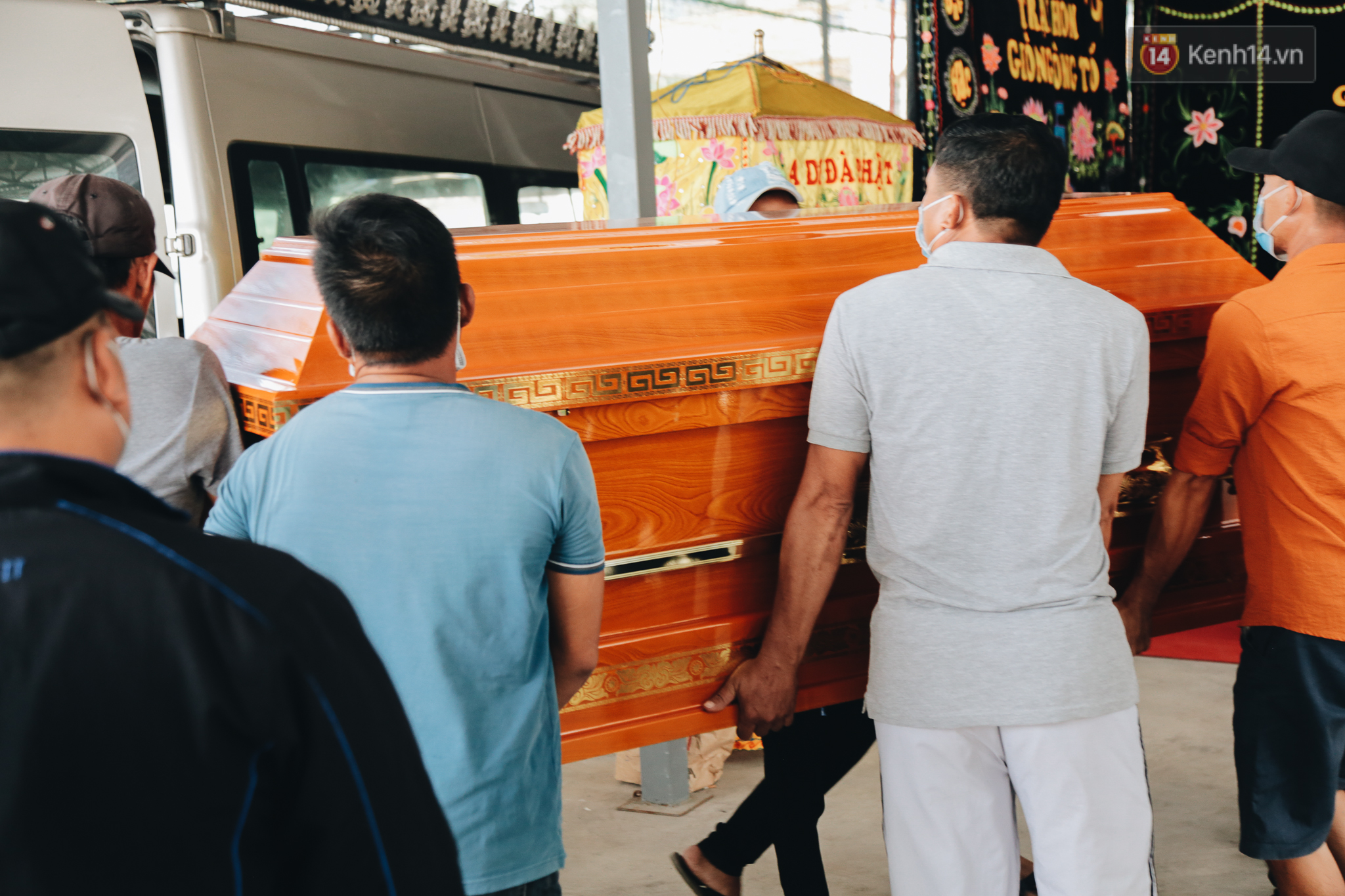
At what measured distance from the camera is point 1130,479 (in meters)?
2.29

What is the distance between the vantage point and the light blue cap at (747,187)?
3344 millimetres

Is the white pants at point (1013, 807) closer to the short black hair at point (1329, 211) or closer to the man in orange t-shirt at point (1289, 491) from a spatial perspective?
the man in orange t-shirt at point (1289, 491)

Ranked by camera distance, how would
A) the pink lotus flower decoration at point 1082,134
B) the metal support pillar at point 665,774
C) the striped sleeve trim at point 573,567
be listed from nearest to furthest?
the striped sleeve trim at point 573,567, the metal support pillar at point 665,774, the pink lotus flower decoration at point 1082,134

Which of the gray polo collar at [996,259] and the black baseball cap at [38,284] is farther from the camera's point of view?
the gray polo collar at [996,259]

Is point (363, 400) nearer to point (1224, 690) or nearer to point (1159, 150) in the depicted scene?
point (1224, 690)

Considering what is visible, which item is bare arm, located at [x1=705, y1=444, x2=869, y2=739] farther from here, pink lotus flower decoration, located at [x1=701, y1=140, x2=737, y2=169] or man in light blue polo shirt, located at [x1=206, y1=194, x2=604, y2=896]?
pink lotus flower decoration, located at [x1=701, y1=140, x2=737, y2=169]

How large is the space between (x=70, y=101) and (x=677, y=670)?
363 centimetres

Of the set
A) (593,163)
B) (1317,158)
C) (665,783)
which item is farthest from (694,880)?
(593,163)

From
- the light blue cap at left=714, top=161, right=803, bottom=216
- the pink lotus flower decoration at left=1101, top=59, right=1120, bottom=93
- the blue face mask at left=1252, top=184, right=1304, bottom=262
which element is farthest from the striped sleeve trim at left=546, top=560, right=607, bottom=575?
the pink lotus flower decoration at left=1101, top=59, right=1120, bottom=93

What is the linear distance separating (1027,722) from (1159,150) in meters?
4.85

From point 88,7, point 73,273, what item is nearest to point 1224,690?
point 73,273

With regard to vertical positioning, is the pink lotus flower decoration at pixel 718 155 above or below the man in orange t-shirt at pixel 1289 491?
above

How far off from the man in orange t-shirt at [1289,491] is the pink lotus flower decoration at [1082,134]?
4013mm

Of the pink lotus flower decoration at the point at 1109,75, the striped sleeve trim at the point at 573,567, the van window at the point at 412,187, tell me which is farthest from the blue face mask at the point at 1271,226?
the pink lotus flower decoration at the point at 1109,75
